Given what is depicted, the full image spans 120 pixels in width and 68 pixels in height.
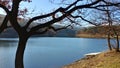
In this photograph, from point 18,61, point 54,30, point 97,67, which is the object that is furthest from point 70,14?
point 97,67

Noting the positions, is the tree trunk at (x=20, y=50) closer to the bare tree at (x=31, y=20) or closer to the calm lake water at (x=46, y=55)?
the bare tree at (x=31, y=20)

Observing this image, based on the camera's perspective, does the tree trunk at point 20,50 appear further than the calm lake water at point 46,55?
No

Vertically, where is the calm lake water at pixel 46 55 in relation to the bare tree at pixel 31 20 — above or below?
below

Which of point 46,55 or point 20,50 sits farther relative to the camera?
point 46,55

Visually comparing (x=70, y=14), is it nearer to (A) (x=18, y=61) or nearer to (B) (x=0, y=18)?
(A) (x=18, y=61)

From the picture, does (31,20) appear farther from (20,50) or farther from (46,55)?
(46,55)

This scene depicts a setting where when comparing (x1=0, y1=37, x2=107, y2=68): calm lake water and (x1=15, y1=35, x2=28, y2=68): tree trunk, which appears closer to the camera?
(x1=15, y1=35, x2=28, y2=68): tree trunk

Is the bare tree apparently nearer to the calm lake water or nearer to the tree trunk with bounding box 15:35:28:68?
the tree trunk with bounding box 15:35:28:68

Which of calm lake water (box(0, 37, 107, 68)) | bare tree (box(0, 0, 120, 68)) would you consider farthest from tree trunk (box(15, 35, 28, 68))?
calm lake water (box(0, 37, 107, 68))

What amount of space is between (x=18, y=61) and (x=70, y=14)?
219cm

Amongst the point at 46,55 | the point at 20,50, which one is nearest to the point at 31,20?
the point at 20,50

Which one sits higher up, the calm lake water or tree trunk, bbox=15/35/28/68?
tree trunk, bbox=15/35/28/68

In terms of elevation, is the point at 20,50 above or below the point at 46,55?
above

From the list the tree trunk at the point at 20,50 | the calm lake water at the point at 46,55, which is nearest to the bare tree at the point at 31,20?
the tree trunk at the point at 20,50
